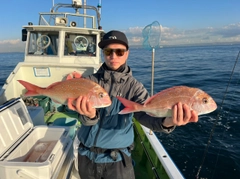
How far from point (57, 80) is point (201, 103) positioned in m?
6.17

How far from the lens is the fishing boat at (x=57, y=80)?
8.86 ft

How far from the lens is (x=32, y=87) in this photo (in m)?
2.10

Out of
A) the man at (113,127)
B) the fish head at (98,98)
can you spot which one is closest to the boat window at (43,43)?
the man at (113,127)

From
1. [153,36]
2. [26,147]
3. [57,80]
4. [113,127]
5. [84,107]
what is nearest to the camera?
[84,107]

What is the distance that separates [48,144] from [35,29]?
5.57m

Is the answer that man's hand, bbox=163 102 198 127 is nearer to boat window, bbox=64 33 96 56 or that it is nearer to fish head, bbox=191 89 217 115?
fish head, bbox=191 89 217 115

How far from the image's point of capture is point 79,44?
7230 mm

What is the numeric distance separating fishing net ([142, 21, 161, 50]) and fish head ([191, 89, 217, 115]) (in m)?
2.47

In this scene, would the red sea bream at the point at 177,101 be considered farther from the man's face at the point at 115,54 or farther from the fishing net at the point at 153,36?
the fishing net at the point at 153,36

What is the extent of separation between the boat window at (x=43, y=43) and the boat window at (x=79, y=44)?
478 mm

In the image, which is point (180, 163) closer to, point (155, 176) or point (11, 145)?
point (155, 176)

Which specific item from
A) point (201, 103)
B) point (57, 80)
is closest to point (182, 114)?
point (201, 103)

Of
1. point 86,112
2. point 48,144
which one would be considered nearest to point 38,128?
point 48,144

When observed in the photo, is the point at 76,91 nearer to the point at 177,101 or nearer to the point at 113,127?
the point at 113,127
